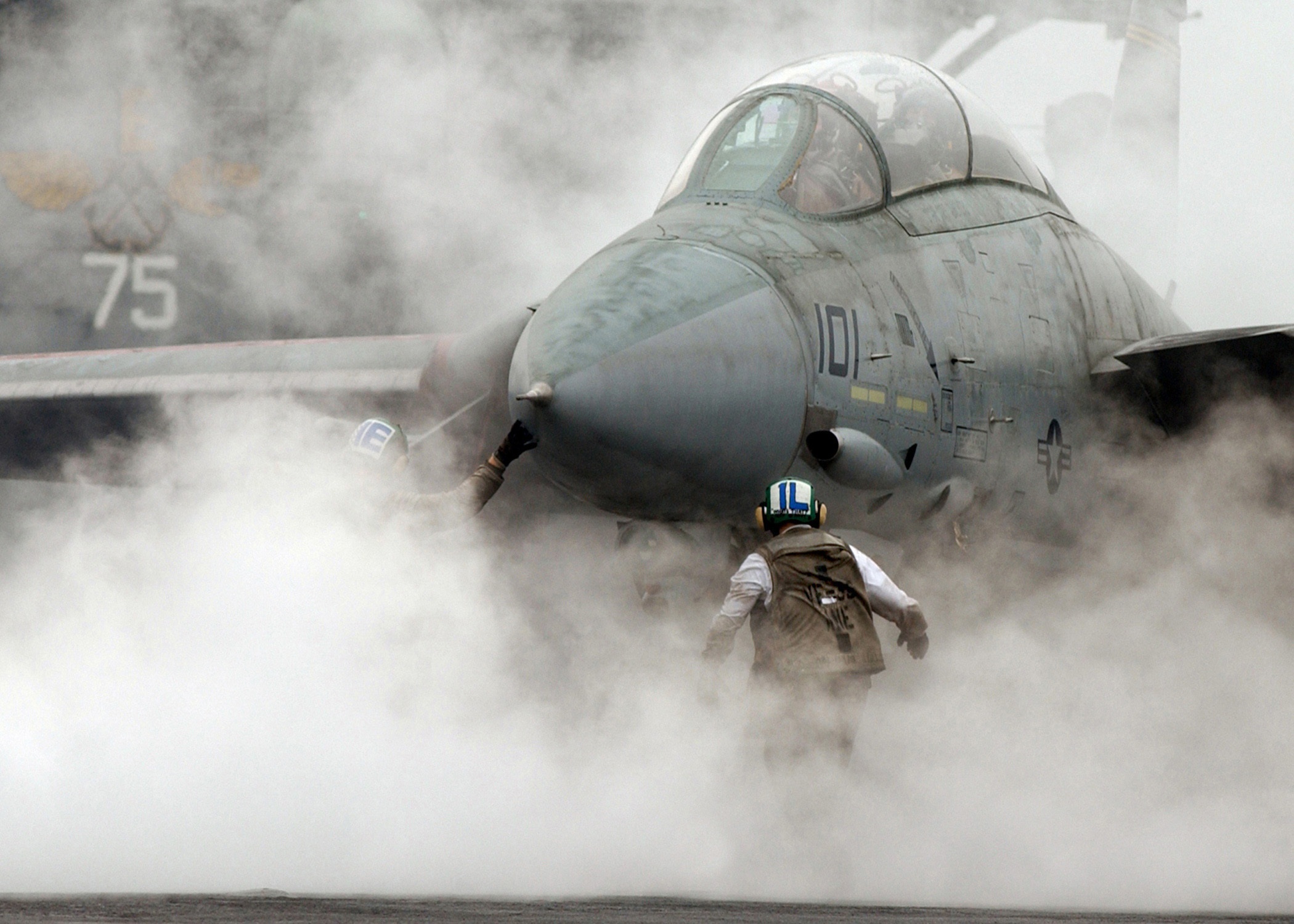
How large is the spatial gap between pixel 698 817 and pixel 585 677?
50.7 inches

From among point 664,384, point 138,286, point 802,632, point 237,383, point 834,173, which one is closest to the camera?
point 664,384

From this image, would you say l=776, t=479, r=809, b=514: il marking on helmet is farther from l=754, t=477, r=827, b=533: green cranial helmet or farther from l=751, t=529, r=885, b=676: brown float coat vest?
l=751, t=529, r=885, b=676: brown float coat vest

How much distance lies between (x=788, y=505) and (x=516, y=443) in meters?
0.86

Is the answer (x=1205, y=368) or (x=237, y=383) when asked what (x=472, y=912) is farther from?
(x=237, y=383)

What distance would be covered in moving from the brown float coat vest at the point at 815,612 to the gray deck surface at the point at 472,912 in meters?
0.98

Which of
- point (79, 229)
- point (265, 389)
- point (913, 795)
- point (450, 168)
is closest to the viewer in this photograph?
point (913, 795)

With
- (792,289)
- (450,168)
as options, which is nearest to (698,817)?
(792,289)

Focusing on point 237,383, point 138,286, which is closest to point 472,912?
point 237,383

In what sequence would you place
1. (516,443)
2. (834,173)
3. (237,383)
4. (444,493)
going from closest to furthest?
(516,443)
(834,173)
(444,493)
(237,383)

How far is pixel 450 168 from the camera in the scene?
1285 centimetres

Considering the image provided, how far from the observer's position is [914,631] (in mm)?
5348

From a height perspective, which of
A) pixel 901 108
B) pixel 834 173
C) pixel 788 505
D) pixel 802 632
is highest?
pixel 901 108

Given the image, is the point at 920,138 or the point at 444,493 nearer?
the point at 444,493

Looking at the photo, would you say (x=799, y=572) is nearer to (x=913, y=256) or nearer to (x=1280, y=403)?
(x=913, y=256)
